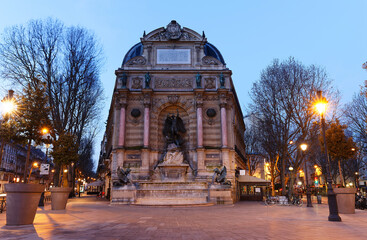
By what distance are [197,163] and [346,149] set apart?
559 inches

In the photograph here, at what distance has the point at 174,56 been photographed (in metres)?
33.5

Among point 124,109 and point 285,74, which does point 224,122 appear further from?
point 124,109

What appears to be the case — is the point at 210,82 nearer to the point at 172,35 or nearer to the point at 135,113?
the point at 172,35

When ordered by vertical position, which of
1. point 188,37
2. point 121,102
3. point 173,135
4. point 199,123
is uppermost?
point 188,37

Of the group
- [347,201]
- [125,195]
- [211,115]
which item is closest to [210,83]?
[211,115]

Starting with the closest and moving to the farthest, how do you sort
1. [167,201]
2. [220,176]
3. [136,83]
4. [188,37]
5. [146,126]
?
1. [167,201]
2. [220,176]
3. [146,126]
4. [136,83]
5. [188,37]

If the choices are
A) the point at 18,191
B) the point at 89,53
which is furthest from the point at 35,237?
the point at 89,53

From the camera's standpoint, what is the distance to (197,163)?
3030 centimetres

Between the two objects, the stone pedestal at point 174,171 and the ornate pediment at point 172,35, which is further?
the ornate pediment at point 172,35

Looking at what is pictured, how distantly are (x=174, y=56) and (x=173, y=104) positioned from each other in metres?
5.45

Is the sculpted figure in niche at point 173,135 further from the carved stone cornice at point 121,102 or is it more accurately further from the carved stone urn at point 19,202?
the carved stone urn at point 19,202

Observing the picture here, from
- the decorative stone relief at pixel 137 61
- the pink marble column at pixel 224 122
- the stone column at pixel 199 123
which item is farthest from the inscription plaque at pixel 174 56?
the pink marble column at pixel 224 122

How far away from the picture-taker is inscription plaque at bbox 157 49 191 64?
33.4 metres

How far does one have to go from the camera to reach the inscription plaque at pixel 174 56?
3338cm
